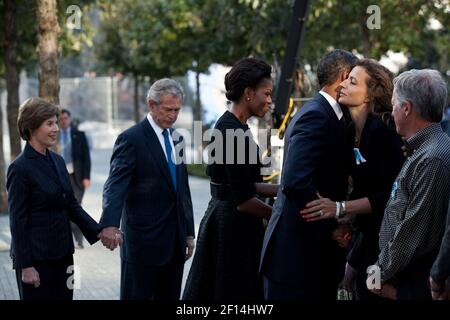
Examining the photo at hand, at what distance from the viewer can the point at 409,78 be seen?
179 inches

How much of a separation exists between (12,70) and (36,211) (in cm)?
1034

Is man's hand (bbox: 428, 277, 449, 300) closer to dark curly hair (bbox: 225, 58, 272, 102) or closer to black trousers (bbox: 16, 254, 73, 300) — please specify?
dark curly hair (bbox: 225, 58, 272, 102)

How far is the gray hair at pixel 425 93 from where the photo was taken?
4512mm

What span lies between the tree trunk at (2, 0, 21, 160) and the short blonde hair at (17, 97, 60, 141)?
31.6ft

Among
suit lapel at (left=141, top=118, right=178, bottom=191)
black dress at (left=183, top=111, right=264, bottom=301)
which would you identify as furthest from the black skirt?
suit lapel at (left=141, top=118, right=178, bottom=191)

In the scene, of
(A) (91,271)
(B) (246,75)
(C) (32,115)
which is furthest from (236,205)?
(A) (91,271)

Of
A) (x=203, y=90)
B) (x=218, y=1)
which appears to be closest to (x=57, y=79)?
(x=218, y=1)

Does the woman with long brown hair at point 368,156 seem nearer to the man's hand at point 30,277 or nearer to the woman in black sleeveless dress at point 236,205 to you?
the woman in black sleeveless dress at point 236,205

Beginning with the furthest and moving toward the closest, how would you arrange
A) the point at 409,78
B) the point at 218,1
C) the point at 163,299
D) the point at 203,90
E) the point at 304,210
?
1. the point at 203,90
2. the point at 218,1
3. the point at 163,299
4. the point at 304,210
5. the point at 409,78

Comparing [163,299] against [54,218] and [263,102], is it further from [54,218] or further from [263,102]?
[263,102]

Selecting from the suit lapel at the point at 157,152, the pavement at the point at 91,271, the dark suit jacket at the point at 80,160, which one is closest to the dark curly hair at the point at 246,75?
the suit lapel at the point at 157,152

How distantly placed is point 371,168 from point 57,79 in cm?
526

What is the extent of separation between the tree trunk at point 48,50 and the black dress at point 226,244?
4.04m

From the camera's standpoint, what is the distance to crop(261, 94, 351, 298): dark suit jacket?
4887 millimetres
